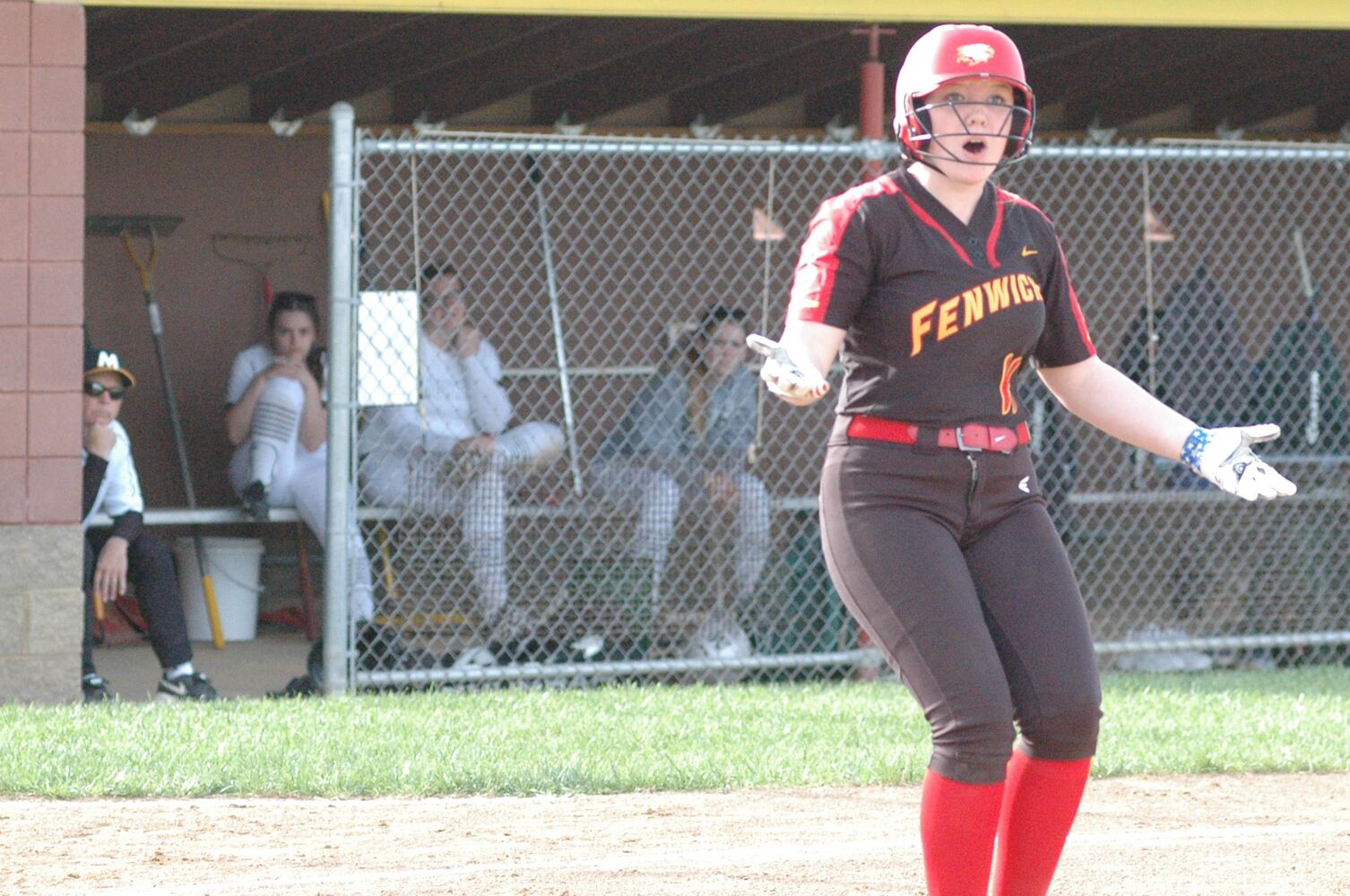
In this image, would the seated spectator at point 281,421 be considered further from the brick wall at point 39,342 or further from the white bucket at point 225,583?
the brick wall at point 39,342

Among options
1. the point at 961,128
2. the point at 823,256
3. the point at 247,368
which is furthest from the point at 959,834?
the point at 247,368

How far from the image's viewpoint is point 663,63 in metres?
9.72

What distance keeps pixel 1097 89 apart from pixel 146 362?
5.81m

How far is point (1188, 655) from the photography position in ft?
28.2

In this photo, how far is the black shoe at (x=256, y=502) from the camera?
26.6 ft

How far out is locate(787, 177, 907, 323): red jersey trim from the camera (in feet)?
11.1

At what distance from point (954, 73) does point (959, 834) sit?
4.68 feet

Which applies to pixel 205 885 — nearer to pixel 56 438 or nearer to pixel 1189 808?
pixel 1189 808

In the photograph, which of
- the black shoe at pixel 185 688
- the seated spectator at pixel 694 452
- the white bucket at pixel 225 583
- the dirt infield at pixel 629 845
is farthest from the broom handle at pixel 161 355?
the dirt infield at pixel 629 845

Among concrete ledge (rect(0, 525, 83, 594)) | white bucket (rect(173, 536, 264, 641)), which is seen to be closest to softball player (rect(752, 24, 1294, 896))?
concrete ledge (rect(0, 525, 83, 594))

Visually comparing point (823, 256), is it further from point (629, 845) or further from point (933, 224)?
point (629, 845)

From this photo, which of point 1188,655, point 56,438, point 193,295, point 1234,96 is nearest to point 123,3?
point 56,438

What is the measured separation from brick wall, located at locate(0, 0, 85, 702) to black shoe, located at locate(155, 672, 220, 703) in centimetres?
42

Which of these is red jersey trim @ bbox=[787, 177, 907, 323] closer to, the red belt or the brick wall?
the red belt
